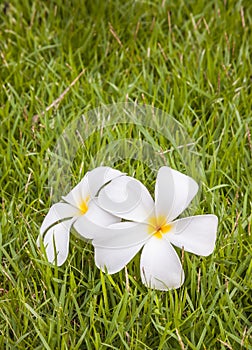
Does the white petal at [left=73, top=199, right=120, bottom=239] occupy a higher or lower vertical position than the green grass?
higher

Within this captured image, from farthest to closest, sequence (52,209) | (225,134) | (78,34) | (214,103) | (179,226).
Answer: (78,34) < (214,103) < (225,134) < (52,209) < (179,226)

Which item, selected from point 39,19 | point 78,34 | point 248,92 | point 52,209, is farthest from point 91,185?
point 39,19

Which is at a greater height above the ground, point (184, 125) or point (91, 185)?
point (91, 185)

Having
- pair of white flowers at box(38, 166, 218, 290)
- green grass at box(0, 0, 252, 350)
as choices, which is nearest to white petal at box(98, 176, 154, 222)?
pair of white flowers at box(38, 166, 218, 290)

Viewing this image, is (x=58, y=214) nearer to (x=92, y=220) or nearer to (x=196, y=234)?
(x=92, y=220)

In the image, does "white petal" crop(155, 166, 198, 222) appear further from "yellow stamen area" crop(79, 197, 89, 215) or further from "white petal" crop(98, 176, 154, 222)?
"yellow stamen area" crop(79, 197, 89, 215)

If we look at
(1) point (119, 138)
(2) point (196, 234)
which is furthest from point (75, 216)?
(1) point (119, 138)

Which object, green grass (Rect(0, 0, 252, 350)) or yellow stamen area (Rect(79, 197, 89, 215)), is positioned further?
yellow stamen area (Rect(79, 197, 89, 215))

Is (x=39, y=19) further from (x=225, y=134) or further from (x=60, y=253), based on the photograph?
(x=60, y=253)
